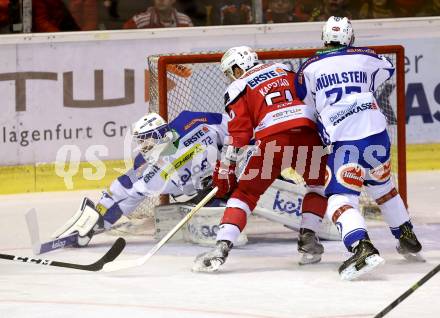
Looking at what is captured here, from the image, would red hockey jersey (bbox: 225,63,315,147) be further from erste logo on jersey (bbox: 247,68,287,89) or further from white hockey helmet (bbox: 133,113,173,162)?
white hockey helmet (bbox: 133,113,173,162)

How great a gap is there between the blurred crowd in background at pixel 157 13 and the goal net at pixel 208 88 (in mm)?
861

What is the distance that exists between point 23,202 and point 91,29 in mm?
1360

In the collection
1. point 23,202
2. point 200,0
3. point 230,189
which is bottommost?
point 23,202

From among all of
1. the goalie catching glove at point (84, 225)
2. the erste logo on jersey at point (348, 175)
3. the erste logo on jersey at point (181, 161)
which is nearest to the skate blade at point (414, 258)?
the erste logo on jersey at point (348, 175)

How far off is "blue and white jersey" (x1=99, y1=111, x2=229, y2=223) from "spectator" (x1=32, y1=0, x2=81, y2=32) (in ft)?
6.36

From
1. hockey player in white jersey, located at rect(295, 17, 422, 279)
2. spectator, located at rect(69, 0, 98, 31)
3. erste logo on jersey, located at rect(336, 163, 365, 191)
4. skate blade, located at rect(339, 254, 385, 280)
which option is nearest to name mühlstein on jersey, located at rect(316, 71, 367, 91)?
hockey player in white jersey, located at rect(295, 17, 422, 279)

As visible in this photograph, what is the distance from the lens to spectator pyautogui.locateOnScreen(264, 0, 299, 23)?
9.05 meters

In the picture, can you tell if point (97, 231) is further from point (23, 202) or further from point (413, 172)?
point (413, 172)

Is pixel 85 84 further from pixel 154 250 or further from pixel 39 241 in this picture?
pixel 154 250

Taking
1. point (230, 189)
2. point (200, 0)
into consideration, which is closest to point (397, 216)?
point (230, 189)

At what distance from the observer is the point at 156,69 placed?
7707 mm

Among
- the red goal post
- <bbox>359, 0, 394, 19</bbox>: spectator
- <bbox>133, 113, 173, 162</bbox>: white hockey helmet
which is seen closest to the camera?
<bbox>133, 113, 173, 162</bbox>: white hockey helmet

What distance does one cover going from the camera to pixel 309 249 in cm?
644

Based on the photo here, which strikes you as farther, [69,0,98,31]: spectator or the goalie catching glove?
[69,0,98,31]: spectator
